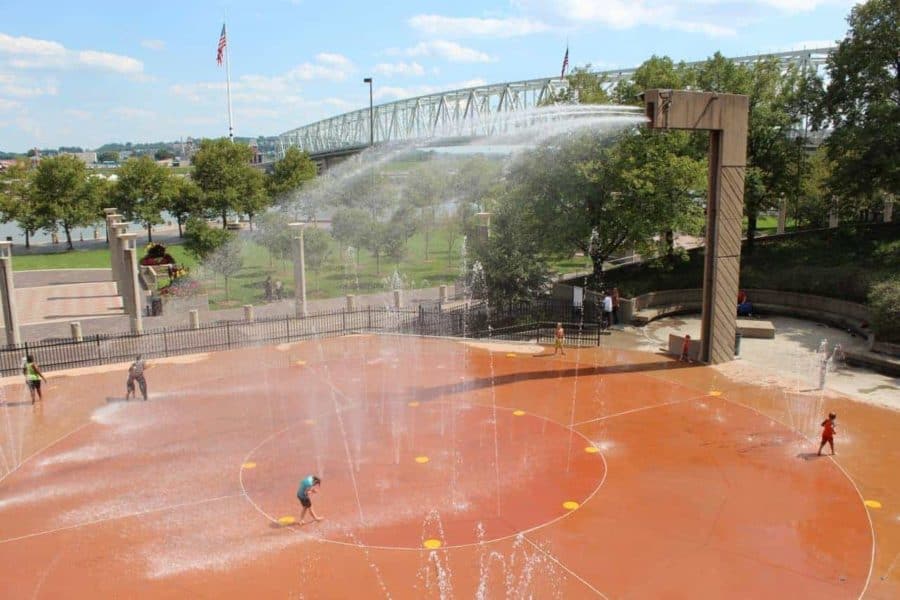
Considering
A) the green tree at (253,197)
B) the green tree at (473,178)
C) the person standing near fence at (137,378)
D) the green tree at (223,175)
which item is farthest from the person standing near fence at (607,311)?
the green tree at (253,197)

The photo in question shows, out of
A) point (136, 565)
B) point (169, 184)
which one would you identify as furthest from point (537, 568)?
point (169, 184)

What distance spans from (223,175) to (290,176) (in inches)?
243

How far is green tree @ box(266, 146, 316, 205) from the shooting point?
59469 mm

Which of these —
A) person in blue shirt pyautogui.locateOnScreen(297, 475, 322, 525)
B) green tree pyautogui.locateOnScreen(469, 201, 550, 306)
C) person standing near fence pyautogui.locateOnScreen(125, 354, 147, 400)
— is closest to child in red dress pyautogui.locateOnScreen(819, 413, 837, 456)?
person in blue shirt pyautogui.locateOnScreen(297, 475, 322, 525)

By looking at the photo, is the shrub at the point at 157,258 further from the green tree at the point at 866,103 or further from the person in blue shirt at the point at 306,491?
the green tree at the point at 866,103

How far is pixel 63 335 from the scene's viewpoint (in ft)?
101

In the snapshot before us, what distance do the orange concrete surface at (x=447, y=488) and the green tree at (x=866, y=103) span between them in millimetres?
19123

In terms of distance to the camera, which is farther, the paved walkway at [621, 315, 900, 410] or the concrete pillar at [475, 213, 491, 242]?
the concrete pillar at [475, 213, 491, 242]

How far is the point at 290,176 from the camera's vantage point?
6050 cm

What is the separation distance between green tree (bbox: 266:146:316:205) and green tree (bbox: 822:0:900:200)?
40.0 meters

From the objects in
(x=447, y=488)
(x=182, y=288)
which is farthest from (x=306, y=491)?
(x=182, y=288)

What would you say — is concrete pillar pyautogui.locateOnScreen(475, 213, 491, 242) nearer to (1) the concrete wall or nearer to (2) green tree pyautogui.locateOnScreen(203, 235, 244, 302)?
(1) the concrete wall

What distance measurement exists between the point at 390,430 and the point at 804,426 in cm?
1129

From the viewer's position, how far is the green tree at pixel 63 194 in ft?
200
